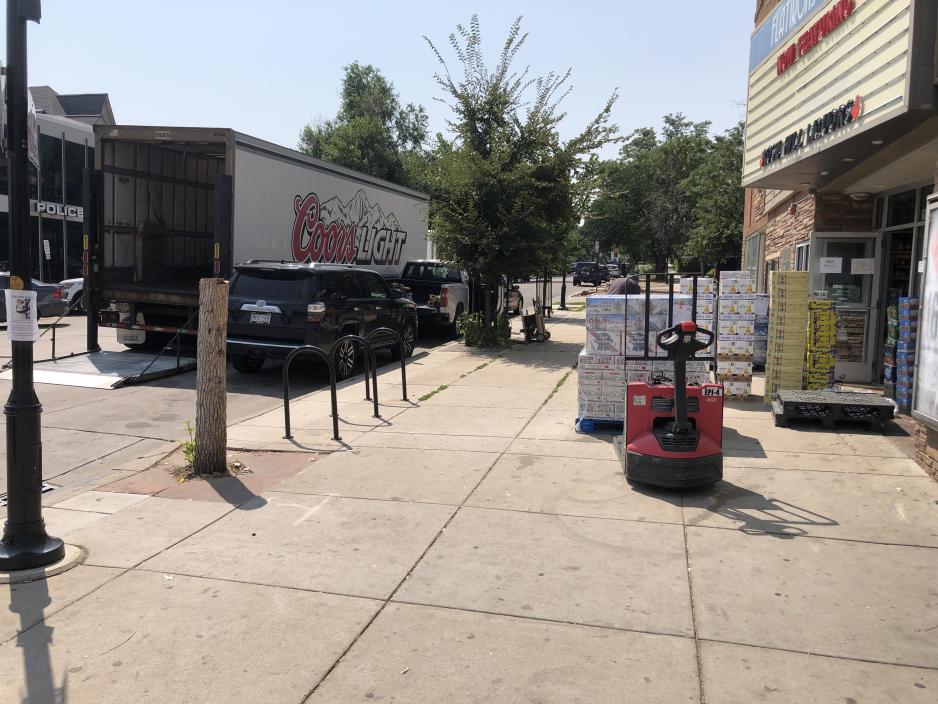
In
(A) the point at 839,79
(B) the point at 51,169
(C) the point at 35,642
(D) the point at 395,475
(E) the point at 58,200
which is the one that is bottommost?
(C) the point at 35,642

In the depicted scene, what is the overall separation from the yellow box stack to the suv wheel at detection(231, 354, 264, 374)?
312 inches

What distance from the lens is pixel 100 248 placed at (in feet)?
41.9

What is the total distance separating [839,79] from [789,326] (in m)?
2.86

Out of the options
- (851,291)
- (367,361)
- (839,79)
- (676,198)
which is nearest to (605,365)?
(367,361)

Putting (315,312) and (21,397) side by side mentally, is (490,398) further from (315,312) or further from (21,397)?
(21,397)

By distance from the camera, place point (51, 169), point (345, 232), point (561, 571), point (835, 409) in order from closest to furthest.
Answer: point (561, 571)
point (835, 409)
point (345, 232)
point (51, 169)

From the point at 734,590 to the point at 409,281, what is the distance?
14810 mm

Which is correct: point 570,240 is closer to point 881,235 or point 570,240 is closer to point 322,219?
point 322,219

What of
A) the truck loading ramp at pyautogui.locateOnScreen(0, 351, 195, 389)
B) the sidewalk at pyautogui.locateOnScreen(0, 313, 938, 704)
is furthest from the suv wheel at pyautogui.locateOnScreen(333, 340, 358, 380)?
the sidewalk at pyautogui.locateOnScreen(0, 313, 938, 704)

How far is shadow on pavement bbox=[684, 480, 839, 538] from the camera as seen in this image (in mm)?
5172

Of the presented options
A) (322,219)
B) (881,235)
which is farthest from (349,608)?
(322,219)

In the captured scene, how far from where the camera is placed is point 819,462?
267 inches

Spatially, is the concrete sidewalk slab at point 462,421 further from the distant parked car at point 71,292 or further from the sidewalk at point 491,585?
the distant parked car at point 71,292

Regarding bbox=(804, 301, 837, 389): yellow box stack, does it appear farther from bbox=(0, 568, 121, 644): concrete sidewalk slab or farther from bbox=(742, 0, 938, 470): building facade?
bbox=(0, 568, 121, 644): concrete sidewalk slab
